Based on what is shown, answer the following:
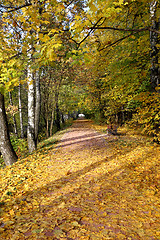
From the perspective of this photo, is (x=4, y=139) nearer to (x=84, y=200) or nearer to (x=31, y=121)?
(x=31, y=121)

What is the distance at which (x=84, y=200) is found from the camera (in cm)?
343

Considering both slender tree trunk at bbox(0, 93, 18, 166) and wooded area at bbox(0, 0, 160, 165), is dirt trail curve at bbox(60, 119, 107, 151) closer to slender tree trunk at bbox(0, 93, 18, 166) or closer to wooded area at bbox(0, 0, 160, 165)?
wooded area at bbox(0, 0, 160, 165)

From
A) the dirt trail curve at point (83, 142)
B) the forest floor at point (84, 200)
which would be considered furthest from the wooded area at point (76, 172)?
the dirt trail curve at point (83, 142)

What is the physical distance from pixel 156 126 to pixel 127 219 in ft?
17.1

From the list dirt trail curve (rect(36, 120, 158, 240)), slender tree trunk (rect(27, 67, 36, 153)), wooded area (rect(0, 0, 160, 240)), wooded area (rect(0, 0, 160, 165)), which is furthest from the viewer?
slender tree trunk (rect(27, 67, 36, 153))

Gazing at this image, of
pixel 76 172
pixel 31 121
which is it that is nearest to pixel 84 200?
pixel 76 172

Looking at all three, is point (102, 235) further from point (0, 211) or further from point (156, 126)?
point (156, 126)

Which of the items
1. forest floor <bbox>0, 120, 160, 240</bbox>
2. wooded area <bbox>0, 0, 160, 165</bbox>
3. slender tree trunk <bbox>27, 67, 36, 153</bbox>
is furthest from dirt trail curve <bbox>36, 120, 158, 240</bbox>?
slender tree trunk <bbox>27, 67, 36, 153</bbox>

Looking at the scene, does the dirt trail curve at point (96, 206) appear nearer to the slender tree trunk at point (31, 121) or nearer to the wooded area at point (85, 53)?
the wooded area at point (85, 53)

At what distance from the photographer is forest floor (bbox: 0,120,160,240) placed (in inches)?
93.9

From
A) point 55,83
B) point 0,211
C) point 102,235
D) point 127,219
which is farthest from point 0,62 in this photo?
point 55,83

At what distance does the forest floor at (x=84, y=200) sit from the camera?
238 centimetres

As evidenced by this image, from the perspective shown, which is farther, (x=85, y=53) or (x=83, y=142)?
(x=83, y=142)

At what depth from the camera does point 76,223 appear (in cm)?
255
